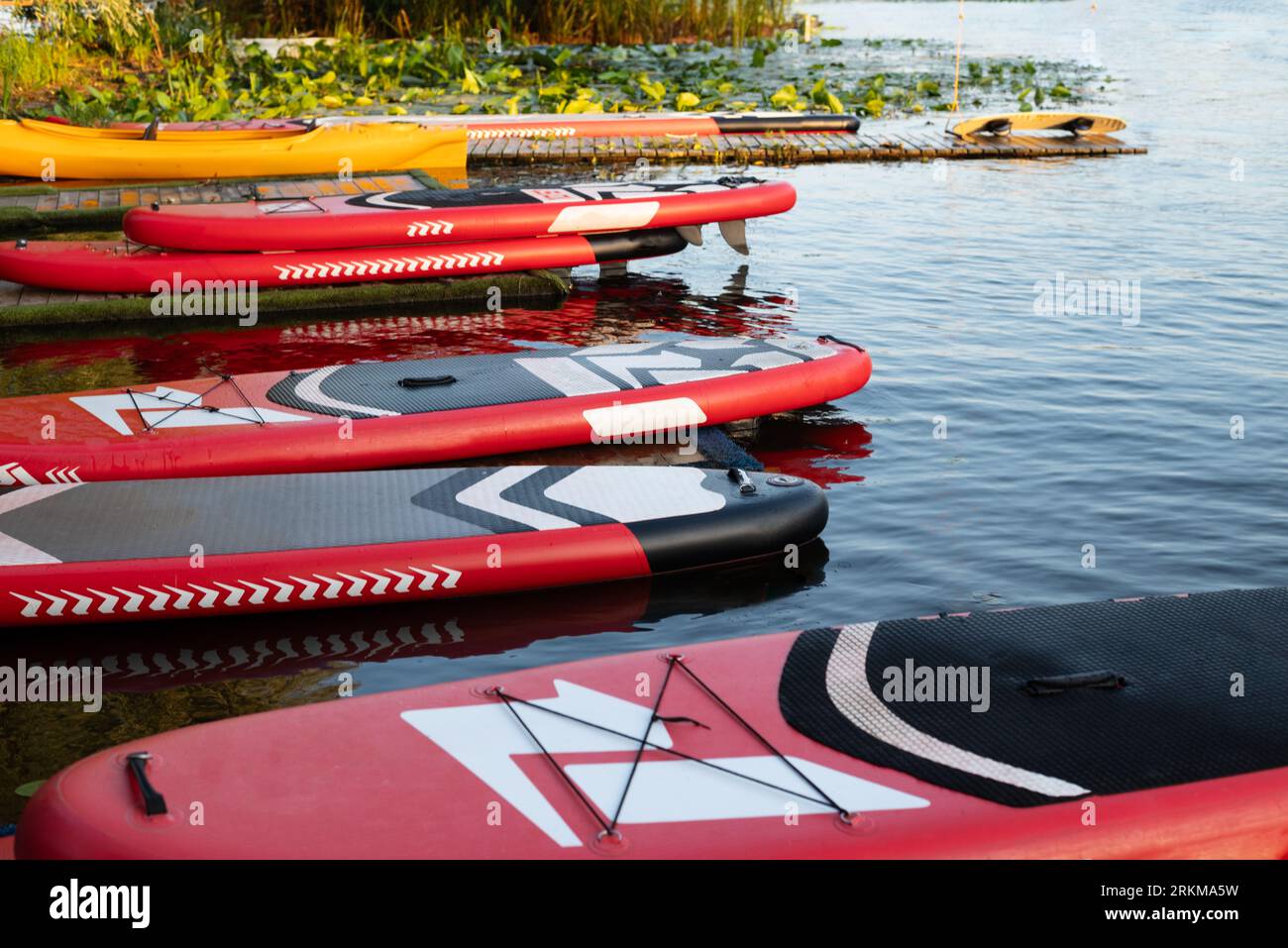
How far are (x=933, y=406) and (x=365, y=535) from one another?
4.37 metres

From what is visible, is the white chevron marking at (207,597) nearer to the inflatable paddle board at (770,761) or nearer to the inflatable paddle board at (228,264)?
the inflatable paddle board at (770,761)

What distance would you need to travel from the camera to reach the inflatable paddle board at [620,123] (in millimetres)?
16422

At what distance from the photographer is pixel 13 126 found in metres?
13.1

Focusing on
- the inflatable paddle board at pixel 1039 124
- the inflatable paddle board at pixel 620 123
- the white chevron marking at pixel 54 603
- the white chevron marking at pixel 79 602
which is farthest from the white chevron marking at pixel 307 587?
the inflatable paddle board at pixel 1039 124

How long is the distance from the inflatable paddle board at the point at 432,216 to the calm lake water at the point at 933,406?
2.33 feet

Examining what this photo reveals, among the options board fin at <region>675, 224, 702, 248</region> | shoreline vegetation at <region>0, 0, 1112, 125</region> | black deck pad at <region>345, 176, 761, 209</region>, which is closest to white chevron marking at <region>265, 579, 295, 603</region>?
black deck pad at <region>345, 176, 761, 209</region>

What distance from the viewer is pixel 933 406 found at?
28.9 ft

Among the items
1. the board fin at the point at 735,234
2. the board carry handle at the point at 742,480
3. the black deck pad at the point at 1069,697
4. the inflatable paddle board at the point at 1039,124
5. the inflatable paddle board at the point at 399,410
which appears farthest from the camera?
the inflatable paddle board at the point at 1039,124

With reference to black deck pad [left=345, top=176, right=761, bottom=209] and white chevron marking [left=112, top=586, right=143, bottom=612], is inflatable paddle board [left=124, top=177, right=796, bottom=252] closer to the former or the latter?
black deck pad [left=345, top=176, right=761, bottom=209]

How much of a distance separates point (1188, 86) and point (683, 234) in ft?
46.2

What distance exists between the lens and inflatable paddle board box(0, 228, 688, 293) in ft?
33.8

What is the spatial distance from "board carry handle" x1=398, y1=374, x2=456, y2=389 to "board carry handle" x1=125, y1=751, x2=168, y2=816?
3.84m

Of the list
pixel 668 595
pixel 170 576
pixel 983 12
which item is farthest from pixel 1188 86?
pixel 170 576
